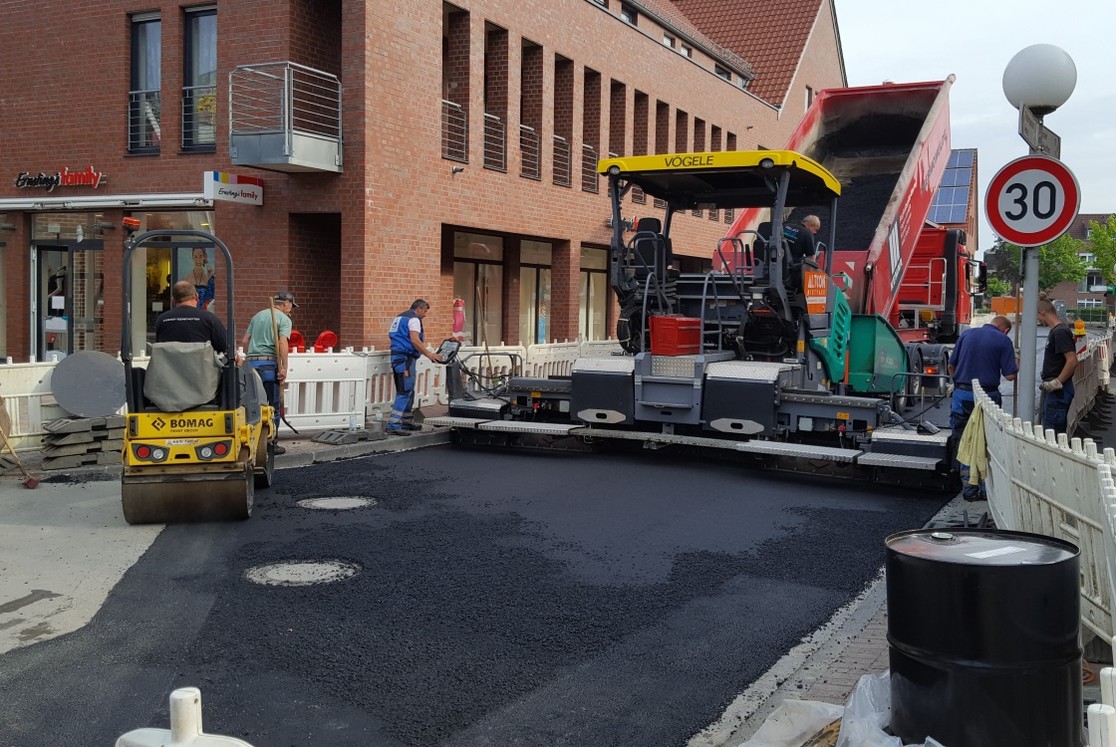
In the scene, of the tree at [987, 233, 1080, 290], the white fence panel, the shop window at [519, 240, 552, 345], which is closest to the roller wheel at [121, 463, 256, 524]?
the white fence panel

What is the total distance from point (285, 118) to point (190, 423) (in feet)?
27.7

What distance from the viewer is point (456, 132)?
63.9 feet

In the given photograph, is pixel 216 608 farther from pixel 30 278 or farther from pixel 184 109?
pixel 30 278

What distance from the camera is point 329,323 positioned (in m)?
18.1

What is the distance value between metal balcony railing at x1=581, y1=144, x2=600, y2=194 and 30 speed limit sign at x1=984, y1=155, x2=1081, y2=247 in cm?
1714

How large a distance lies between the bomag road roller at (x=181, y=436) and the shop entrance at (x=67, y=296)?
37.0ft

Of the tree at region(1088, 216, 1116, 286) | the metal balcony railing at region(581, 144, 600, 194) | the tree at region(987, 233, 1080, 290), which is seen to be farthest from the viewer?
the tree at region(987, 233, 1080, 290)

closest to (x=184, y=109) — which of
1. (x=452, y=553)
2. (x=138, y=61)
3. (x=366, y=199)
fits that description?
(x=138, y=61)

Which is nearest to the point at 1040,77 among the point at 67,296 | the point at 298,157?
the point at 298,157

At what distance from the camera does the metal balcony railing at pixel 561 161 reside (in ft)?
76.4

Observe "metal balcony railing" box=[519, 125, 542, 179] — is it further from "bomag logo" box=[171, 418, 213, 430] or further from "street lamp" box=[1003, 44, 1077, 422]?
"street lamp" box=[1003, 44, 1077, 422]

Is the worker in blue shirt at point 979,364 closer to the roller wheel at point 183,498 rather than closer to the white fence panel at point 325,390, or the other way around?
the roller wheel at point 183,498

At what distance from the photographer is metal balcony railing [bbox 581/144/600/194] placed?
80.4 feet

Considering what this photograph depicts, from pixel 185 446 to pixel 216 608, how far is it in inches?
93.1
